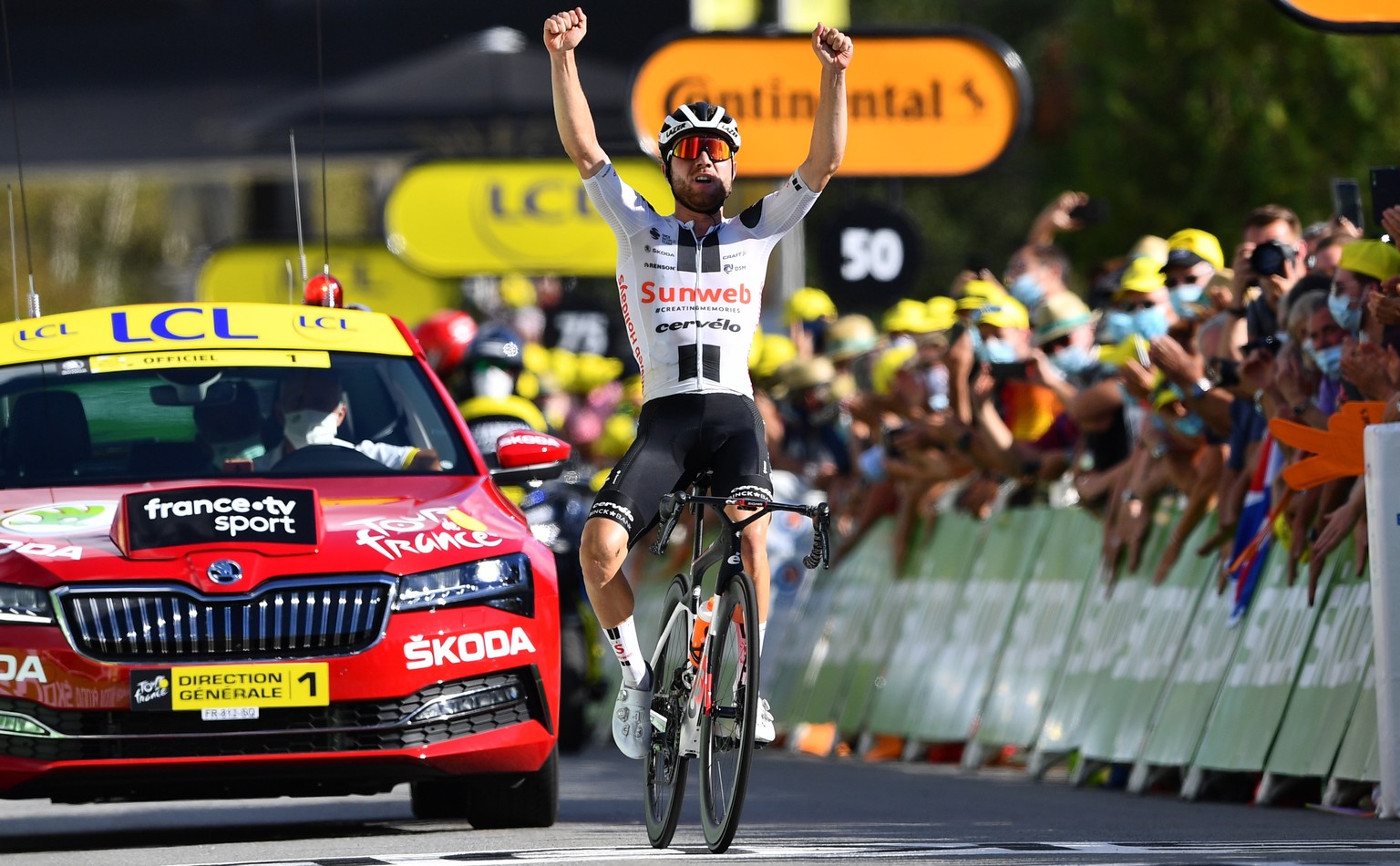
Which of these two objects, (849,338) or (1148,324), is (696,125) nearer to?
(1148,324)

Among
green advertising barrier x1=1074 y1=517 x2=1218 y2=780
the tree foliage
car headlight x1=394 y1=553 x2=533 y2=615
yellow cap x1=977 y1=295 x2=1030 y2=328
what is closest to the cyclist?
car headlight x1=394 y1=553 x2=533 y2=615

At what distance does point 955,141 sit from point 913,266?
1327 mm

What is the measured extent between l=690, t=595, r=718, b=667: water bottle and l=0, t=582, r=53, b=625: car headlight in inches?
77.7

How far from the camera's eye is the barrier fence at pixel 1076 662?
11523mm

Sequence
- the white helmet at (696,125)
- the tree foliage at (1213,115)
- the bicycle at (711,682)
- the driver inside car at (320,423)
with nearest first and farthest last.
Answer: the bicycle at (711,682), the white helmet at (696,125), the driver inside car at (320,423), the tree foliage at (1213,115)

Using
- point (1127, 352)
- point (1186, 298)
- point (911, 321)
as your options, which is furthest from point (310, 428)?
point (911, 321)

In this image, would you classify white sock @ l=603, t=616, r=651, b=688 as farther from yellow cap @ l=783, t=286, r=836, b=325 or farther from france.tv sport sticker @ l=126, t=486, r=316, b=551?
yellow cap @ l=783, t=286, r=836, b=325

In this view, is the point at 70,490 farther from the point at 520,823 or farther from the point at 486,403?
the point at 486,403

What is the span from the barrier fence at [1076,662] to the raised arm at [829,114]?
8.94 feet

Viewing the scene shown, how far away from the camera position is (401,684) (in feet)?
32.2

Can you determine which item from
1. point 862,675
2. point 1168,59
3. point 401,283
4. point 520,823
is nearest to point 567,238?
point 401,283

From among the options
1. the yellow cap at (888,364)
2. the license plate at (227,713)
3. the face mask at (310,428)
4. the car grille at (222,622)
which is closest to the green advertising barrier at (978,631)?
the yellow cap at (888,364)

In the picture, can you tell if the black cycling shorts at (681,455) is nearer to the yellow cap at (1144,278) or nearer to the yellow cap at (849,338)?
the yellow cap at (1144,278)

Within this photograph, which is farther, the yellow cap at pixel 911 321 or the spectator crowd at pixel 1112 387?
the yellow cap at pixel 911 321
